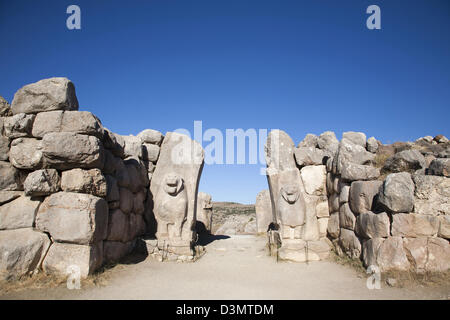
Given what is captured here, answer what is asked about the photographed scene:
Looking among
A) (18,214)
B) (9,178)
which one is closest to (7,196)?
(9,178)

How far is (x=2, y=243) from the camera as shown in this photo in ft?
15.1

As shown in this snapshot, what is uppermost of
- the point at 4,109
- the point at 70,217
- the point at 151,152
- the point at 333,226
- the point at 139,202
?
the point at 4,109

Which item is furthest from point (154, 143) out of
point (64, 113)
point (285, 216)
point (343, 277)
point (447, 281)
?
point (447, 281)

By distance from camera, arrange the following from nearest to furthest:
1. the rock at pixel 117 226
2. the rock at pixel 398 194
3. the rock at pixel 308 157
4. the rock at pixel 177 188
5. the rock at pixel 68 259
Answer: the rock at pixel 68 259
the rock at pixel 398 194
the rock at pixel 117 226
the rock at pixel 177 188
the rock at pixel 308 157

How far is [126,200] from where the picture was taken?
6.67 meters

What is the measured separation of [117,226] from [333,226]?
16.6 ft

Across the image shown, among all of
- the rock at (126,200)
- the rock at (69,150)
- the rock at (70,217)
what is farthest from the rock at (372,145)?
the rock at (70,217)

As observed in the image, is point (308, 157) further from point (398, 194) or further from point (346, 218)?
point (398, 194)

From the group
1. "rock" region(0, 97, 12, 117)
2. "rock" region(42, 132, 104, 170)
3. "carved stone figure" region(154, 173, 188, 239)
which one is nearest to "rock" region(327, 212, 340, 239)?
"carved stone figure" region(154, 173, 188, 239)

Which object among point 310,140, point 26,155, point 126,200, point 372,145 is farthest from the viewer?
point 310,140

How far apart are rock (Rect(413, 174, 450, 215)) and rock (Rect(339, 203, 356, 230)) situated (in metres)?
1.44

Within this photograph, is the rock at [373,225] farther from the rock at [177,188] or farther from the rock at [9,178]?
the rock at [9,178]

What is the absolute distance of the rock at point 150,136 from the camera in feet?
26.7

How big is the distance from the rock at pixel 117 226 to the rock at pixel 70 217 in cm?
74
